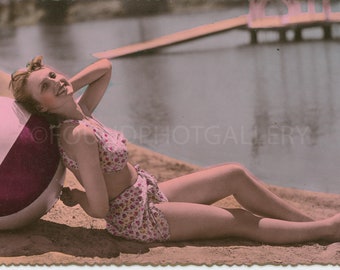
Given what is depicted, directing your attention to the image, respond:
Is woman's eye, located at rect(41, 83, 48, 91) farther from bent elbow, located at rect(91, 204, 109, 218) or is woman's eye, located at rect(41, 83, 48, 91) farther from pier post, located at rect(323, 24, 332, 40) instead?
pier post, located at rect(323, 24, 332, 40)

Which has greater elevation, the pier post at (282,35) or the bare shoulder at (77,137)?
the pier post at (282,35)

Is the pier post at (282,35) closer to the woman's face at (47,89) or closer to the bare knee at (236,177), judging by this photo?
the bare knee at (236,177)

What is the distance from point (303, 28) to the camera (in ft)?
10.9

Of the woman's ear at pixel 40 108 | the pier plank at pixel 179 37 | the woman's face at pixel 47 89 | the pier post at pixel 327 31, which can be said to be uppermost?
the pier plank at pixel 179 37

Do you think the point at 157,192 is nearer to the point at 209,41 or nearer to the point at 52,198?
the point at 52,198

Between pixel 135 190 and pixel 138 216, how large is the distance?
11 centimetres

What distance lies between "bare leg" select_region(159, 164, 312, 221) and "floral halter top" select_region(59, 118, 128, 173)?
0.28 meters

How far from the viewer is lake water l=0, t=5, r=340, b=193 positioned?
130 inches

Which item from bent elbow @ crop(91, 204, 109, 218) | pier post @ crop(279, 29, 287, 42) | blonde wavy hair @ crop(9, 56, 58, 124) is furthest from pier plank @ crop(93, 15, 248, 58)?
bent elbow @ crop(91, 204, 109, 218)

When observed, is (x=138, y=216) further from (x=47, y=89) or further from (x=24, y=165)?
(x=47, y=89)

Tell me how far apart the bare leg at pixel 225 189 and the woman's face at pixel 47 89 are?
0.58 m

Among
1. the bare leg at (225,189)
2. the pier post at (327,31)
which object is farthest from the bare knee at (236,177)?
the pier post at (327,31)

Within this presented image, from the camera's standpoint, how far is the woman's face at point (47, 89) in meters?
2.13

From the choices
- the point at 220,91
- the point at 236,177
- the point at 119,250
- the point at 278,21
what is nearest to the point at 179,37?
A: the point at 220,91
